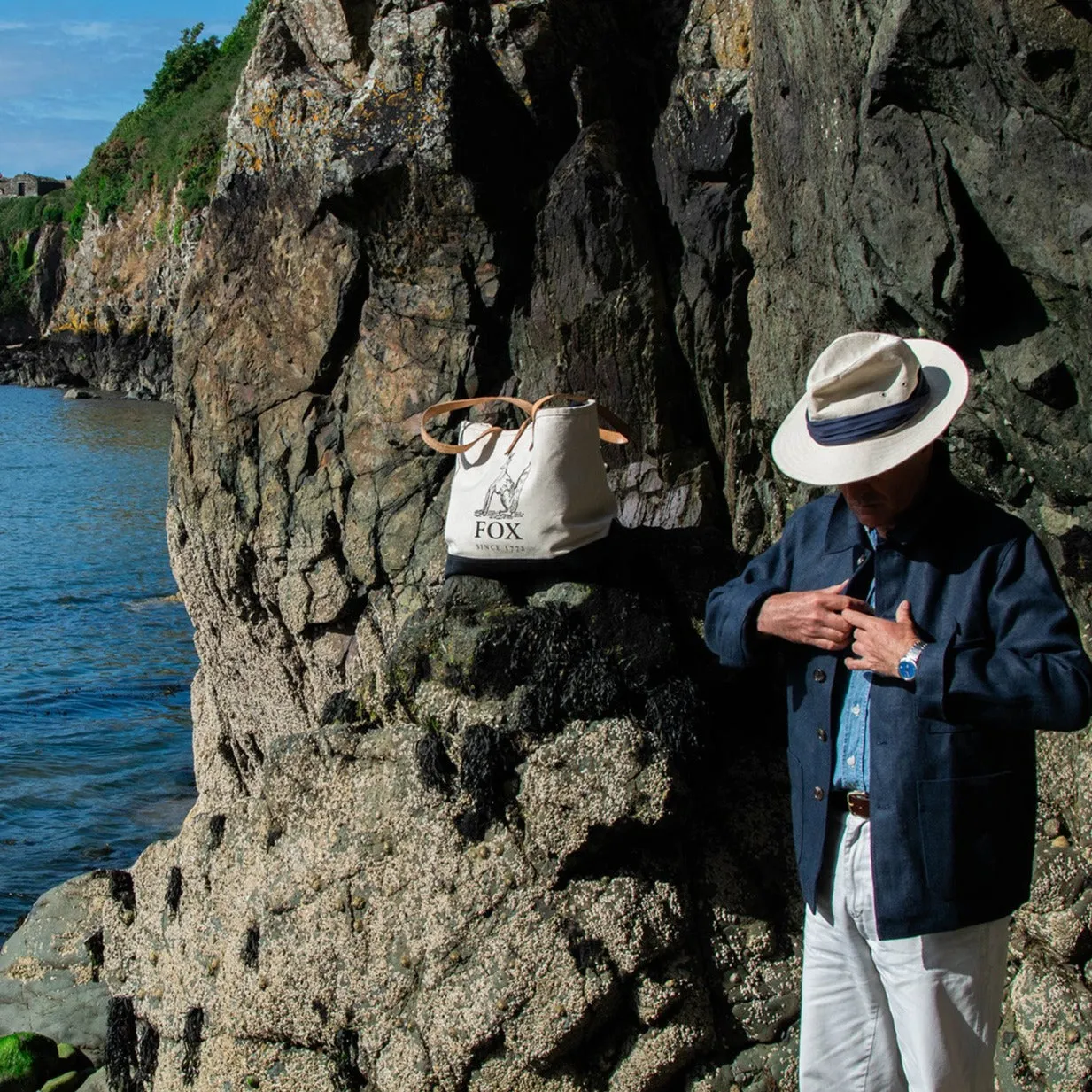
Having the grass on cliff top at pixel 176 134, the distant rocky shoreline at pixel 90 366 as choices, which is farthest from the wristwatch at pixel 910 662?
the distant rocky shoreline at pixel 90 366

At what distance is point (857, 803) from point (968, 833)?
24cm

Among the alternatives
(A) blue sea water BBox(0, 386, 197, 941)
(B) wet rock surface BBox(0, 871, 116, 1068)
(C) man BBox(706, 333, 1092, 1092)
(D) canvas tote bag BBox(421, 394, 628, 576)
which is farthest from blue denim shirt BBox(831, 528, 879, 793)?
(A) blue sea water BBox(0, 386, 197, 941)

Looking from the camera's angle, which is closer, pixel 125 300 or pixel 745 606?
pixel 745 606

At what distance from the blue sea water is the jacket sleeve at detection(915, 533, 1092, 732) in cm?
703

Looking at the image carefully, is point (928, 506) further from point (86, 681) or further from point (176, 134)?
point (176, 134)

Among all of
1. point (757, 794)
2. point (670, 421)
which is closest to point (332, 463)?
point (670, 421)

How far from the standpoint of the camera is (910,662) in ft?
8.44

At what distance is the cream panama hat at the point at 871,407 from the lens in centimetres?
269

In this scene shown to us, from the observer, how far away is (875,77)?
3846 millimetres

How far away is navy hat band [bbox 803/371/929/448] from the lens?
2709 mm

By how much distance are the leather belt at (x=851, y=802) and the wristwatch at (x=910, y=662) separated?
0.34 metres

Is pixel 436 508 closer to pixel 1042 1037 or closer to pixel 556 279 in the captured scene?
pixel 556 279

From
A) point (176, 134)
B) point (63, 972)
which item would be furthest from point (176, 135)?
point (63, 972)

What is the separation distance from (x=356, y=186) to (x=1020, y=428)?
3.43m
